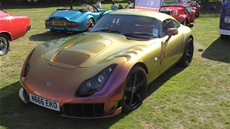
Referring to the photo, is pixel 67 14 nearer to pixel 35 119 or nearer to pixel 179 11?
pixel 179 11

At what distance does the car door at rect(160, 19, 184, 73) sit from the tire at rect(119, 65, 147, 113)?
789mm

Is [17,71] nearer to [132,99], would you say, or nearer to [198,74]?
[132,99]

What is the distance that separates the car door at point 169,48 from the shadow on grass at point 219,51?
6.05ft

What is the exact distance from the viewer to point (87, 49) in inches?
152

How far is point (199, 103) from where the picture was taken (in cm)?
416

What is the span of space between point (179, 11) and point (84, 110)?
8.68 m

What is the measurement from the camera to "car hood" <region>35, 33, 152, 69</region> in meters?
3.56

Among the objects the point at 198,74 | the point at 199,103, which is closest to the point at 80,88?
the point at 199,103

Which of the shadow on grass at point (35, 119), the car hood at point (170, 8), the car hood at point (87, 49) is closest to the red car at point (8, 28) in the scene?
the car hood at point (87, 49)

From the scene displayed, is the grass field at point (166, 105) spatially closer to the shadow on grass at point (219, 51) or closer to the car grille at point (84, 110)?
the car grille at point (84, 110)

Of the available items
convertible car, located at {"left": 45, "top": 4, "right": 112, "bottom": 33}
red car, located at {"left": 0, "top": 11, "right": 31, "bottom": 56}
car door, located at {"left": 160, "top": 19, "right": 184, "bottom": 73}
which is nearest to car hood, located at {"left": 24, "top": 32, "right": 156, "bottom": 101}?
car door, located at {"left": 160, "top": 19, "right": 184, "bottom": 73}

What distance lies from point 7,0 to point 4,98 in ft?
74.8

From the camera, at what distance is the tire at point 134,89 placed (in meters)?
3.56

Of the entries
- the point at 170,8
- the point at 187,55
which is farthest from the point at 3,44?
the point at 170,8
